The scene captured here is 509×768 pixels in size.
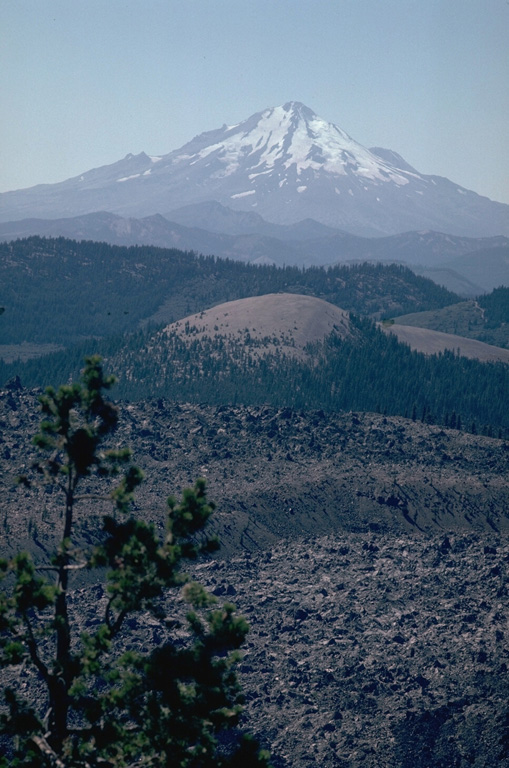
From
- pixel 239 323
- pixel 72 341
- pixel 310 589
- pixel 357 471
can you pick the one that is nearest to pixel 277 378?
pixel 239 323

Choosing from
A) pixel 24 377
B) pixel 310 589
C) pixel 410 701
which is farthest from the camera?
pixel 24 377

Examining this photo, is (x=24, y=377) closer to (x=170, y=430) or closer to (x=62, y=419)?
(x=170, y=430)

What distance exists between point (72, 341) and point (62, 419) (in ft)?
558

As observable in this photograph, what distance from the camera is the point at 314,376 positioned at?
367ft

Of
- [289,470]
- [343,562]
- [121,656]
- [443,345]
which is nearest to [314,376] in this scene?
[289,470]

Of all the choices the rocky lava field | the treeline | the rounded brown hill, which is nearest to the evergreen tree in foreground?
the rocky lava field

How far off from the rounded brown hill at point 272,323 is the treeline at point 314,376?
231cm

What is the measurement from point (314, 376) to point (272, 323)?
26.7 m

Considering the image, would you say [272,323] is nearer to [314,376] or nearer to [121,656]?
[314,376]

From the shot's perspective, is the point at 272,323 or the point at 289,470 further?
the point at 272,323

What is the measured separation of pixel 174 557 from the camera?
20000mm

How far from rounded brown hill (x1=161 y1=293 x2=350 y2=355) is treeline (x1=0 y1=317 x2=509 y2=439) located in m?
2.31

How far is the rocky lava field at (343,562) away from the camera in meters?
40.0

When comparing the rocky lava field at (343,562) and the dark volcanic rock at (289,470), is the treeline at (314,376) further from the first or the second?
the rocky lava field at (343,562)
